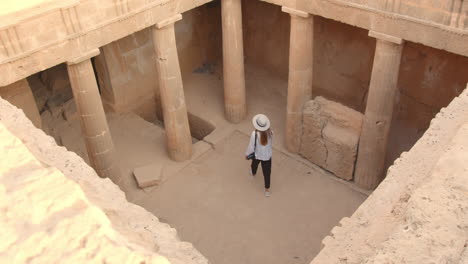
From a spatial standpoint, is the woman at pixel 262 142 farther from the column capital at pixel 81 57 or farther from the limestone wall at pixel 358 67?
the column capital at pixel 81 57

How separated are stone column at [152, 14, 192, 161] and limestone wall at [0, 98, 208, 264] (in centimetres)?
407

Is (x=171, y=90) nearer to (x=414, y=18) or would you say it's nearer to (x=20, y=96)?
(x=20, y=96)

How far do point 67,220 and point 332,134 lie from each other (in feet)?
18.8

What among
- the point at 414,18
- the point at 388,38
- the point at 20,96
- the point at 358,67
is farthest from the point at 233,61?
the point at 20,96

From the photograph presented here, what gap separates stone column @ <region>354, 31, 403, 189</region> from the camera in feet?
20.7

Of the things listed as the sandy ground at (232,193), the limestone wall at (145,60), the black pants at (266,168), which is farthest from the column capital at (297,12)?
the limestone wall at (145,60)

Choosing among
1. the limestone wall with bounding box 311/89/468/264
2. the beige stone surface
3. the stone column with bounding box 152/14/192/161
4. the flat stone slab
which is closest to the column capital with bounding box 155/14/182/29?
the stone column with bounding box 152/14/192/161

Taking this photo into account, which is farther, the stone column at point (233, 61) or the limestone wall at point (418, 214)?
the stone column at point (233, 61)

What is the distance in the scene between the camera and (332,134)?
7543 millimetres

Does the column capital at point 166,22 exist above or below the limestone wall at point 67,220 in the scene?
below

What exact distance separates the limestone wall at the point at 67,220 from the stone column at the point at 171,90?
13.4ft

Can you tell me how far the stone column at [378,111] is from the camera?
249 inches

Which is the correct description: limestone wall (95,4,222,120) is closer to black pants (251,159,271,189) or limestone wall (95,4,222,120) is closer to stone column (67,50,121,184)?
stone column (67,50,121,184)

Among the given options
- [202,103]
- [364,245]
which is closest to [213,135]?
[202,103]
